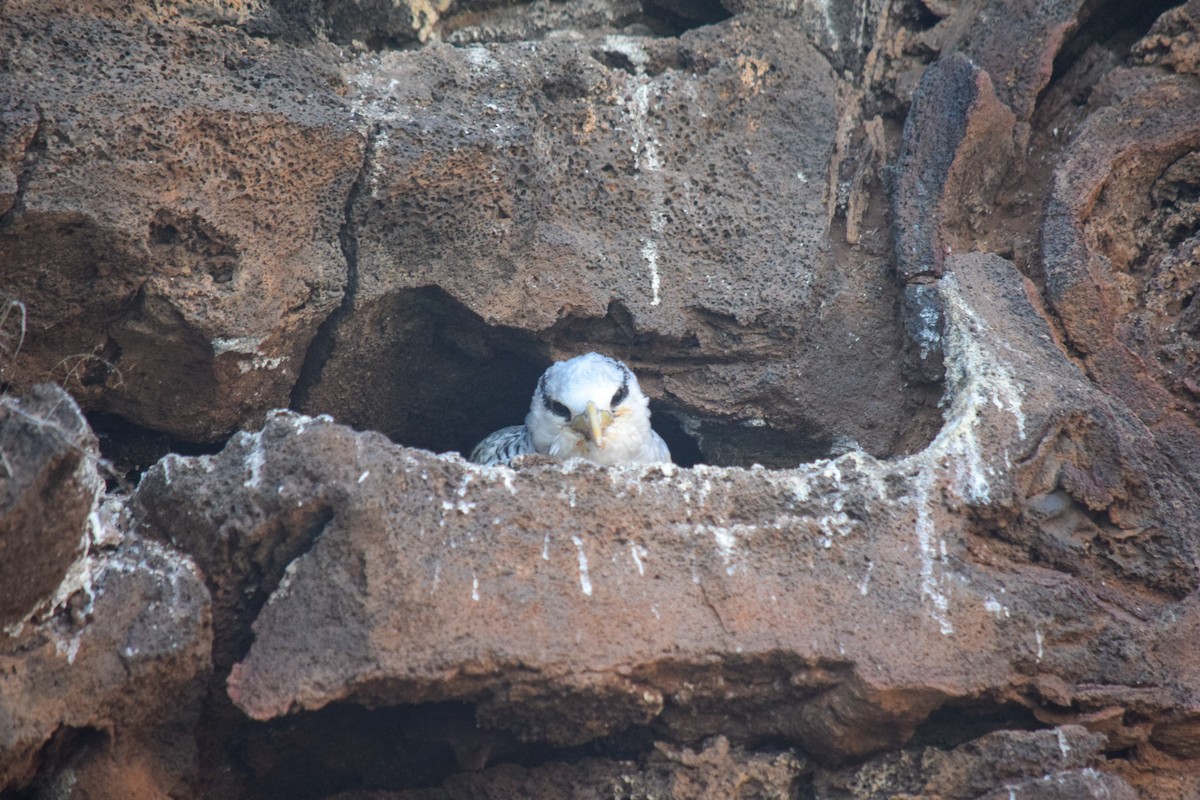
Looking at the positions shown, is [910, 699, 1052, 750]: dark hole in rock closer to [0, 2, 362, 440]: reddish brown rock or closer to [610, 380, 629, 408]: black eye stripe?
[610, 380, 629, 408]: black eye stripe

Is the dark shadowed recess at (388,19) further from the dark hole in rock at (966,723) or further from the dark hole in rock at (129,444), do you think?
the dark hole in rock at (966,723)

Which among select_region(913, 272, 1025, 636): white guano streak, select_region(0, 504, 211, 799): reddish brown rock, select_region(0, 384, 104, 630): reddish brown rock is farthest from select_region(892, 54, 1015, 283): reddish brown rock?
select_region(0, 384, 104, 630): reddish brown rock

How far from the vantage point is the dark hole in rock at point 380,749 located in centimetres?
377

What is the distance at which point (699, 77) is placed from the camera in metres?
5.19

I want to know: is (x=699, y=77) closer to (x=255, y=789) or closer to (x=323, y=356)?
(x=323, y=356)

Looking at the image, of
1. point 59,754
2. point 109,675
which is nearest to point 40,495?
point 109,675

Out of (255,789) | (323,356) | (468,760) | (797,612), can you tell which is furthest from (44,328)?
(797,612)

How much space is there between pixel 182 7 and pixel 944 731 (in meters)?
4.00

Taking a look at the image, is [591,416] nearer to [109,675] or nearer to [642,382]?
[642,382]

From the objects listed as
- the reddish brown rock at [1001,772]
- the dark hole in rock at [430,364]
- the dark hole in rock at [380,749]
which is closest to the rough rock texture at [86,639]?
the dark hole in rock at [380,749]

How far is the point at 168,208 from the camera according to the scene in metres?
4.03

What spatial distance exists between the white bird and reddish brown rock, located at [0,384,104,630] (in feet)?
6.78

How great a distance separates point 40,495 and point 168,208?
146 cm

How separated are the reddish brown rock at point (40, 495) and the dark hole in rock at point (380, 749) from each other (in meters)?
0.98
